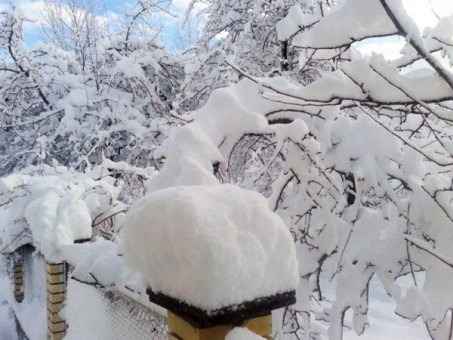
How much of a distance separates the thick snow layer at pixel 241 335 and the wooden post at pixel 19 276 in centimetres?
546

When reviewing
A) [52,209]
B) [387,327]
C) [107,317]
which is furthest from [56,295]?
[387,327]

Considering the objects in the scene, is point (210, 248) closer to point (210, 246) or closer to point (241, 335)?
point (210, 246)

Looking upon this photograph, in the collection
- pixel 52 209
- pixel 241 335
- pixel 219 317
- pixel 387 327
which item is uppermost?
pixel 219 317

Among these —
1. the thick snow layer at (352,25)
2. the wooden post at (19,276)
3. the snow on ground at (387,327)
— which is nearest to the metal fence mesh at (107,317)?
the thick snow layer at (352,25)

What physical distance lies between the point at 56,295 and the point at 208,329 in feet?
10.5

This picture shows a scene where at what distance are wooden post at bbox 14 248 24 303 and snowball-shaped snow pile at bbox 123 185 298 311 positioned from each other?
5.20 meters

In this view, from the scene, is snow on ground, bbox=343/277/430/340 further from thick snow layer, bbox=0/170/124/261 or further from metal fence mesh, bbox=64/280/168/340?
metal fence mesh, bbox=64/280/168/340

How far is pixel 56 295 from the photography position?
432cm

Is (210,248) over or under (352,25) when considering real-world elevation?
under

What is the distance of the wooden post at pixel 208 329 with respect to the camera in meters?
1.60

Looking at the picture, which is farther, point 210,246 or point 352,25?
point 352,25

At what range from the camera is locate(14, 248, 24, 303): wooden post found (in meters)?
6.27

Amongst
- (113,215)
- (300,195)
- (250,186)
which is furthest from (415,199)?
(113,215)

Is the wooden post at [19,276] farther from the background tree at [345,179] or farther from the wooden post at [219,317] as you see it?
the wooden post at [219,317]
